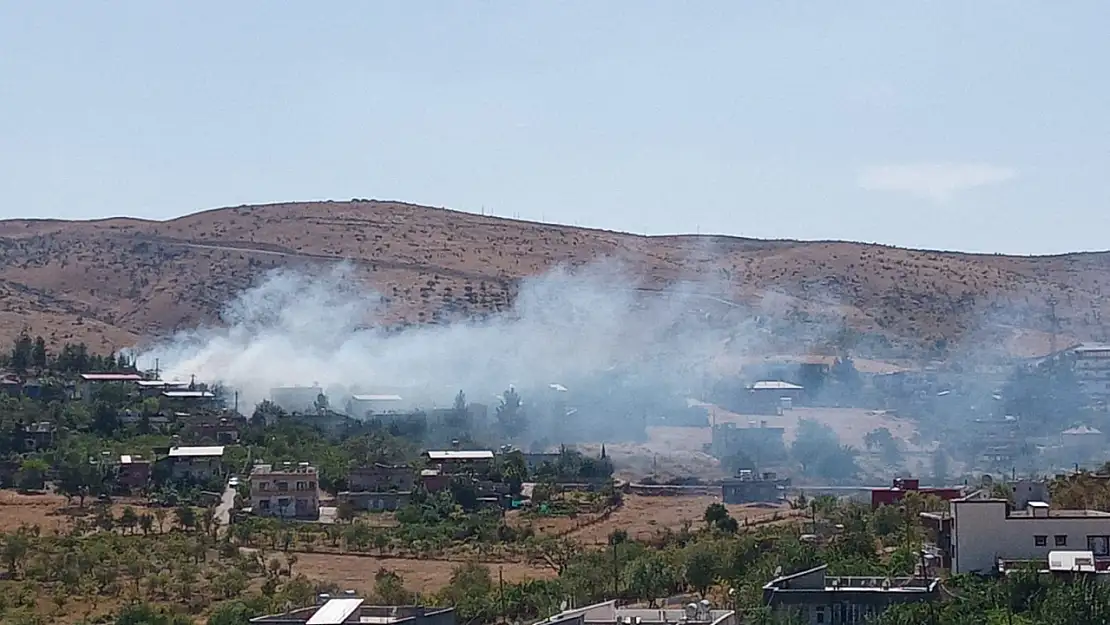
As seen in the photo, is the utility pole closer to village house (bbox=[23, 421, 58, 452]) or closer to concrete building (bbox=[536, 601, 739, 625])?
village house (bbox=[23, 421, 58, 452])

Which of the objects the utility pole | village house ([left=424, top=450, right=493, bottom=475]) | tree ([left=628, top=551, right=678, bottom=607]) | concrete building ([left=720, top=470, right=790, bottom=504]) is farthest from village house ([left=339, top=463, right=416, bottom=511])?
the utility pole

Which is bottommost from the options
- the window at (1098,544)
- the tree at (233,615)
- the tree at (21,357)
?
the tree at (233,615)

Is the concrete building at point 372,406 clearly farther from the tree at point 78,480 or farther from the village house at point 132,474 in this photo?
the tree at point 78,480

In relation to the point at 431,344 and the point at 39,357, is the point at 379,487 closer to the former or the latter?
the point at 39,357

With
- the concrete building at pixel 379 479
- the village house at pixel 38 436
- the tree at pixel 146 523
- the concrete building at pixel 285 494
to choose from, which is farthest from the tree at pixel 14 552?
the village house at pixel 38 436

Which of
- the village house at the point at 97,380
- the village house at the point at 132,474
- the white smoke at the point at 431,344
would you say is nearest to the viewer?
the village house at the point at 132,474

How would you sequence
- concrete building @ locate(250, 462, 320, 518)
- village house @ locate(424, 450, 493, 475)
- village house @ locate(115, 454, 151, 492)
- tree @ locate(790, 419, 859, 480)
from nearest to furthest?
concrete building @ locate(250, 462, 320, 518) → village house @ locate(115, 454, 151, 492) → village house @ locate(424, 450, 493, 475) → tree @ locate(790, 419, 859, 480)

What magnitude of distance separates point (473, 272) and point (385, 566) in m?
76.4

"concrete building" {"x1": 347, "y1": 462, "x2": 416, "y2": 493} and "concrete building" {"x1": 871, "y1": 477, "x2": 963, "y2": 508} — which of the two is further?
"concrete building" {"x1": 347, "y1": 462, "x2": 416, "y2": 493}

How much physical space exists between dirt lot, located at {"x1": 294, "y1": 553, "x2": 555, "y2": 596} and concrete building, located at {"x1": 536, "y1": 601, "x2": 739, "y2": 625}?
12.4 metres

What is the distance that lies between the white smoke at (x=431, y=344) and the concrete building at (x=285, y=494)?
74.2ft

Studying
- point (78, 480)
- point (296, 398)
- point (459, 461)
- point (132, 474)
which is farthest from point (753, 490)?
point (296, 398)

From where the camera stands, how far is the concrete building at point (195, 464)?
6228 centimetres

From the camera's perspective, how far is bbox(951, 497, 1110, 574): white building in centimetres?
3375
